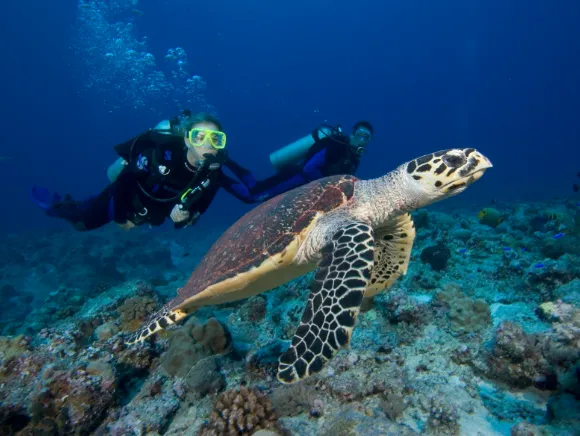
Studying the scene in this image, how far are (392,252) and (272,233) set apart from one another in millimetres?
1749

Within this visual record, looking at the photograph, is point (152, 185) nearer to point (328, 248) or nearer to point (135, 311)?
point (135, 311)

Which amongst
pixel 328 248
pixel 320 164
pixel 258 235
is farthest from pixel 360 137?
pixel 328 248

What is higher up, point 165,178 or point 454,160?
point 165,178

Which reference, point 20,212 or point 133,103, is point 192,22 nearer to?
point 133,103

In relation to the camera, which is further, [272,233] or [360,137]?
[360,137]

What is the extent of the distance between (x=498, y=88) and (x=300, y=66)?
8777 centimetres

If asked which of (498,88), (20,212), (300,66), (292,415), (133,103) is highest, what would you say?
(300,66)

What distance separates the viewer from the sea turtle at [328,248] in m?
2.39

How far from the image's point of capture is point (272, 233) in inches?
142

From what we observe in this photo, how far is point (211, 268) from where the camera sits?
4.07m

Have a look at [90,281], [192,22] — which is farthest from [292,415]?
[192,22]

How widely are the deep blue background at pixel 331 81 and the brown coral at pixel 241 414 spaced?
66327 mm

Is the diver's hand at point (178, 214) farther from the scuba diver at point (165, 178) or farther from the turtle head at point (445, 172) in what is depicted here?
the turtle head at point (445, 172)

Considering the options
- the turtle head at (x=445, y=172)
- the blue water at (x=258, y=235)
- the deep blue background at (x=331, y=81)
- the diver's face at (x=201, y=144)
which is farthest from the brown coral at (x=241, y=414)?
the deep blue background at (x=331, y=81)
